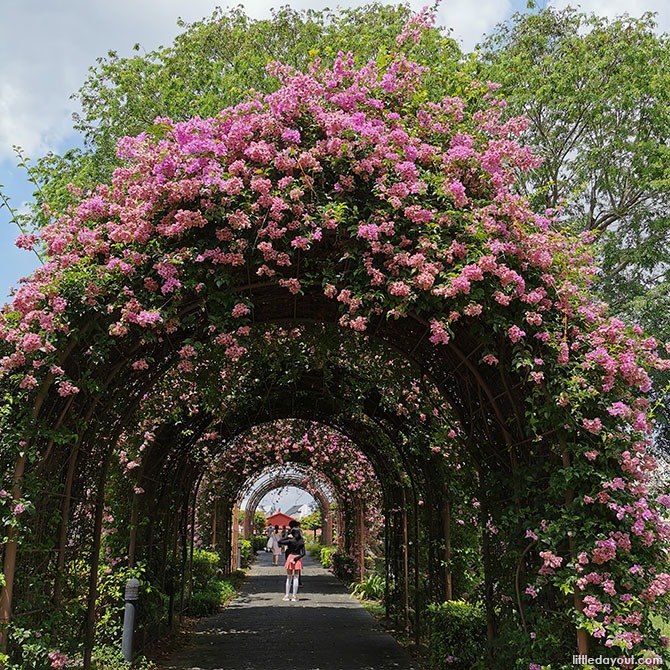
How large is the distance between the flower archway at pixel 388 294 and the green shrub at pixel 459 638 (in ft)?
6.51

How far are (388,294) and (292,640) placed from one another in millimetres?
6611

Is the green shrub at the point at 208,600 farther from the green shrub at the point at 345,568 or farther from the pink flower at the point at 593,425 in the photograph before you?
the pink flower at the point at 593,425

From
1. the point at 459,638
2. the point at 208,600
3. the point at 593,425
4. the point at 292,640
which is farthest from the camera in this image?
the point at 208,600

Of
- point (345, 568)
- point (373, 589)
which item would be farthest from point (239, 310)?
point (345, 568)

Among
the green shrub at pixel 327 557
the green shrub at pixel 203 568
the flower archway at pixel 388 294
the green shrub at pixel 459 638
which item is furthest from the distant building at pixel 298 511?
the flower archway at pixel 388 294

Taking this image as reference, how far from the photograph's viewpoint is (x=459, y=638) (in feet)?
19.4

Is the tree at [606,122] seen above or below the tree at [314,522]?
above

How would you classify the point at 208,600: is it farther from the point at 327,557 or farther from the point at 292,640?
the point at 327,557

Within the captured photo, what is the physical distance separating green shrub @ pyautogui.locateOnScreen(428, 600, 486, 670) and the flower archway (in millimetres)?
1983

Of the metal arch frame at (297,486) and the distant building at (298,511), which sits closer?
the metal arch frame at (297,486)

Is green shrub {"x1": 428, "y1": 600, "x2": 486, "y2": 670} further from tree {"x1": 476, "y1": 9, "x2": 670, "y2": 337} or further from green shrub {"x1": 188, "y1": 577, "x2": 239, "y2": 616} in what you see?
tree {"x1": 476, "y1": 9, "x2": 670, "y2": 337}

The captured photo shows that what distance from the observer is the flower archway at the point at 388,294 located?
329 cm

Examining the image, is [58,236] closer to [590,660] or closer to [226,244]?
[226,244]

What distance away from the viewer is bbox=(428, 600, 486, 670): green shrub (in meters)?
5.78
